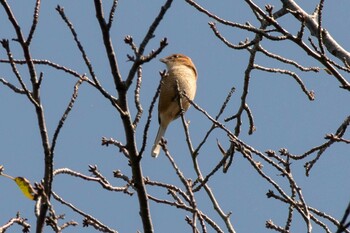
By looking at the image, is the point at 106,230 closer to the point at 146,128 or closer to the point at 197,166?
the point at 146,128

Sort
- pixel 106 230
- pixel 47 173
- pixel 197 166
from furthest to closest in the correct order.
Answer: pixel 197 166 < pixel 106 230 < pixel 47 173

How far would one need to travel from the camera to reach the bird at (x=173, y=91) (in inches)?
311

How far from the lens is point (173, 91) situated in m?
7.88

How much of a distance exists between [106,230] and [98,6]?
1310mm

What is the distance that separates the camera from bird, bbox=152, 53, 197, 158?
7.90 m

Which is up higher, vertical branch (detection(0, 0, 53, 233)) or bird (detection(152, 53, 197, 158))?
bird (detection(152, 53, 197, 158))

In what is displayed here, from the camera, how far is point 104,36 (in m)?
2.83

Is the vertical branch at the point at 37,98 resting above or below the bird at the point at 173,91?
below

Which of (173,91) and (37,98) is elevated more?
(173,91)

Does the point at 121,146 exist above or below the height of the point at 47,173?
above

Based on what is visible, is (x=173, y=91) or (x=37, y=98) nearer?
(x=37, y=98)

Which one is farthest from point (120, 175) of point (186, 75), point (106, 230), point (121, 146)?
point (186, 75)

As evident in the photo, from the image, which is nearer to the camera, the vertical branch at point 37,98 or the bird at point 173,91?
the vertical branch at point 37,98

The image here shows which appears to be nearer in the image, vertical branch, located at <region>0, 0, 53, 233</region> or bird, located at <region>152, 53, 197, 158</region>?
vertical branch, located at <region>0, 0, 53, 233</region>
